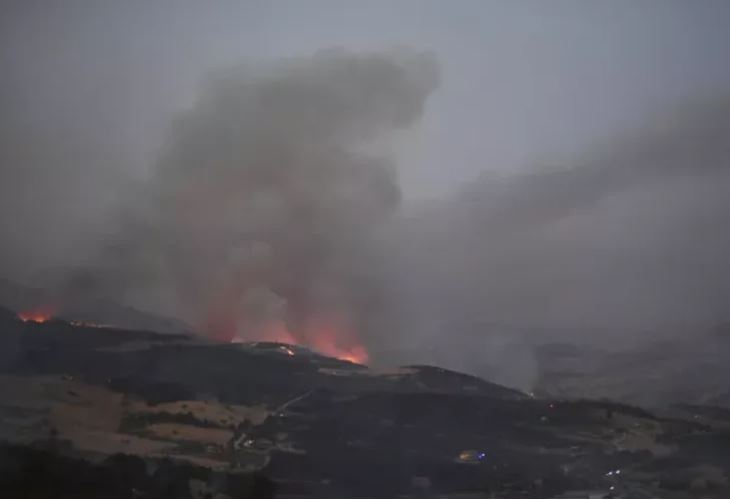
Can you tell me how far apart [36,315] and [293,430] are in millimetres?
2164

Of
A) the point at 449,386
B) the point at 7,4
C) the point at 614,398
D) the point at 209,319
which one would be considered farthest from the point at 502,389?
the point at 7,4

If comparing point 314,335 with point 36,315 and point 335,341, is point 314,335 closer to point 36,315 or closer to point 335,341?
point 335,341

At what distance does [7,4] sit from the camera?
6414 mm

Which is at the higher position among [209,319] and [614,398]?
[209,319]

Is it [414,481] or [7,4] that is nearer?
[414,481]

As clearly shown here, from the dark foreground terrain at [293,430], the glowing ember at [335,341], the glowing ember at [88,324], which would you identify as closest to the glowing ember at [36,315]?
the dark foreground terrain at [293,430]

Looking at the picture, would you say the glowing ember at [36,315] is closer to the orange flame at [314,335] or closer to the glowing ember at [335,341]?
the orange flame at [314,335]

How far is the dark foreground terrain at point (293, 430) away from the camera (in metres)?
5.75

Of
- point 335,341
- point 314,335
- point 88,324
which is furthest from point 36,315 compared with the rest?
point 335,341

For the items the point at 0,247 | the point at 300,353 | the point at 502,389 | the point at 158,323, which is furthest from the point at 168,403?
the point at 502,389

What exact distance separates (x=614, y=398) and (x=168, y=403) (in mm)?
3455

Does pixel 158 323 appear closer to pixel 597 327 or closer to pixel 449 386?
pixel 449 386

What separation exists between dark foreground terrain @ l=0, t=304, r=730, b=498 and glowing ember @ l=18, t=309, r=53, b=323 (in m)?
0.04

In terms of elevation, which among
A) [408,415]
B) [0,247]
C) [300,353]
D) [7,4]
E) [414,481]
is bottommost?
[414,481]
